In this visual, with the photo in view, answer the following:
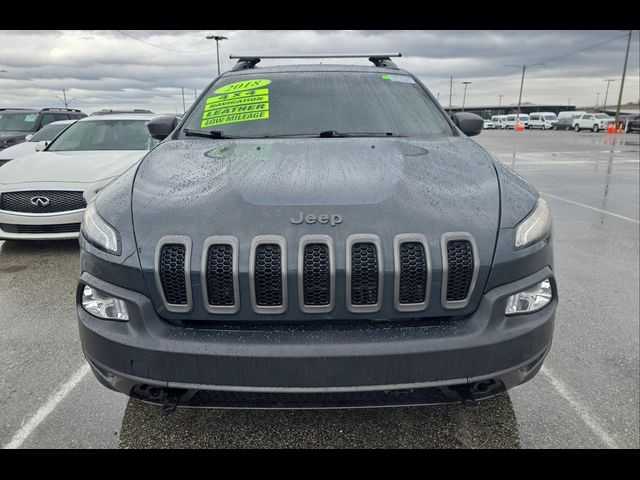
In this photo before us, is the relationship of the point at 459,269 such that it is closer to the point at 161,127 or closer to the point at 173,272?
the point at 173,272

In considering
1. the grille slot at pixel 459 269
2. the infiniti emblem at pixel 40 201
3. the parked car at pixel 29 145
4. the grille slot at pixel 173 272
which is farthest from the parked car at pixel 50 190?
the grille slot at pixel 459 269

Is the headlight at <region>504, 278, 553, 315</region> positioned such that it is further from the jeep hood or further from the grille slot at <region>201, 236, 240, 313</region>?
the grille slot at <region>201, 236, 240, 313</region>

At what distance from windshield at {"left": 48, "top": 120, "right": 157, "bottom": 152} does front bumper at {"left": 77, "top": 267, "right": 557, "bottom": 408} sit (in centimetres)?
534

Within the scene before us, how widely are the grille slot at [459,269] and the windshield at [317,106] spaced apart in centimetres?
124

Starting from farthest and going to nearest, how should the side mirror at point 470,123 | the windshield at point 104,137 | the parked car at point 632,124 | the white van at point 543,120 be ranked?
the white van at point 543,120
the parked car at point 632,124
the windshield at point 104,137
the side mirror at point 470,123

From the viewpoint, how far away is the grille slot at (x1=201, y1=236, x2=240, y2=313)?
5.52 ft

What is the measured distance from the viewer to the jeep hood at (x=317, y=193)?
1.75 meters

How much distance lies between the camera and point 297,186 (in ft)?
6.49

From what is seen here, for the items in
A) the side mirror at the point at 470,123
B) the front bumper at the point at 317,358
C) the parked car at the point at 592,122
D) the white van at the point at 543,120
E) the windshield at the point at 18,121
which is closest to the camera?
the front bumper at the point at 317,358

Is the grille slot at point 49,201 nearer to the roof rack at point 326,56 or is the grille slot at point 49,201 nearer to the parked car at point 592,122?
the roof rack at point 326,56

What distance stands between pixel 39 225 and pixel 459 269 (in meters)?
4.71

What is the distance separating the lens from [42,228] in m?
4.91

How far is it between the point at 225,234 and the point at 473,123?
7.49ft

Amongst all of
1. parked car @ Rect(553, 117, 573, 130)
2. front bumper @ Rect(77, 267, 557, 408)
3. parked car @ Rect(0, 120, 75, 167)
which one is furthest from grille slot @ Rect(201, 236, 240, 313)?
parked car @ Rect(553, 117, 573, 130)
